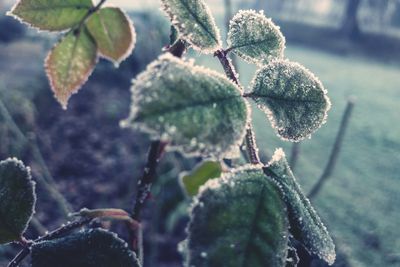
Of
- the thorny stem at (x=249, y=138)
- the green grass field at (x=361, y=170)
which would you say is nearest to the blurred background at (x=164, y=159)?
the green grass field at (x=361, y=170)

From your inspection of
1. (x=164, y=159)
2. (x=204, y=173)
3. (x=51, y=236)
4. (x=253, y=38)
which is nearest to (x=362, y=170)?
(x=164, y=159)

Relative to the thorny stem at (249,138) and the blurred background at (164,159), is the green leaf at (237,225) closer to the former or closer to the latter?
the thorny stem at (249,138)

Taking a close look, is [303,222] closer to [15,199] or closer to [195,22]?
[195,22]

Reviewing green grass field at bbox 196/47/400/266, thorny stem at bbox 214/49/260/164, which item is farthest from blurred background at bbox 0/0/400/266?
thorny stem at bbox 214/49/260/164

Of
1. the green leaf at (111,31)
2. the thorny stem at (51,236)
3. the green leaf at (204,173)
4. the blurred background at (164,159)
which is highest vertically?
the green leaf at (111,31)

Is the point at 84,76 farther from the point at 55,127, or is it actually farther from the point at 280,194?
the point at 55,127

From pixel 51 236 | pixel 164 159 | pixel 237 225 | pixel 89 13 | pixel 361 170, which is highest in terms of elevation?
pixel 89 13

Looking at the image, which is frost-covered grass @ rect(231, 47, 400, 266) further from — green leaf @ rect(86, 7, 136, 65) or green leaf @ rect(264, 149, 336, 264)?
green leaf @ rect(86, 7, 136, 65)
